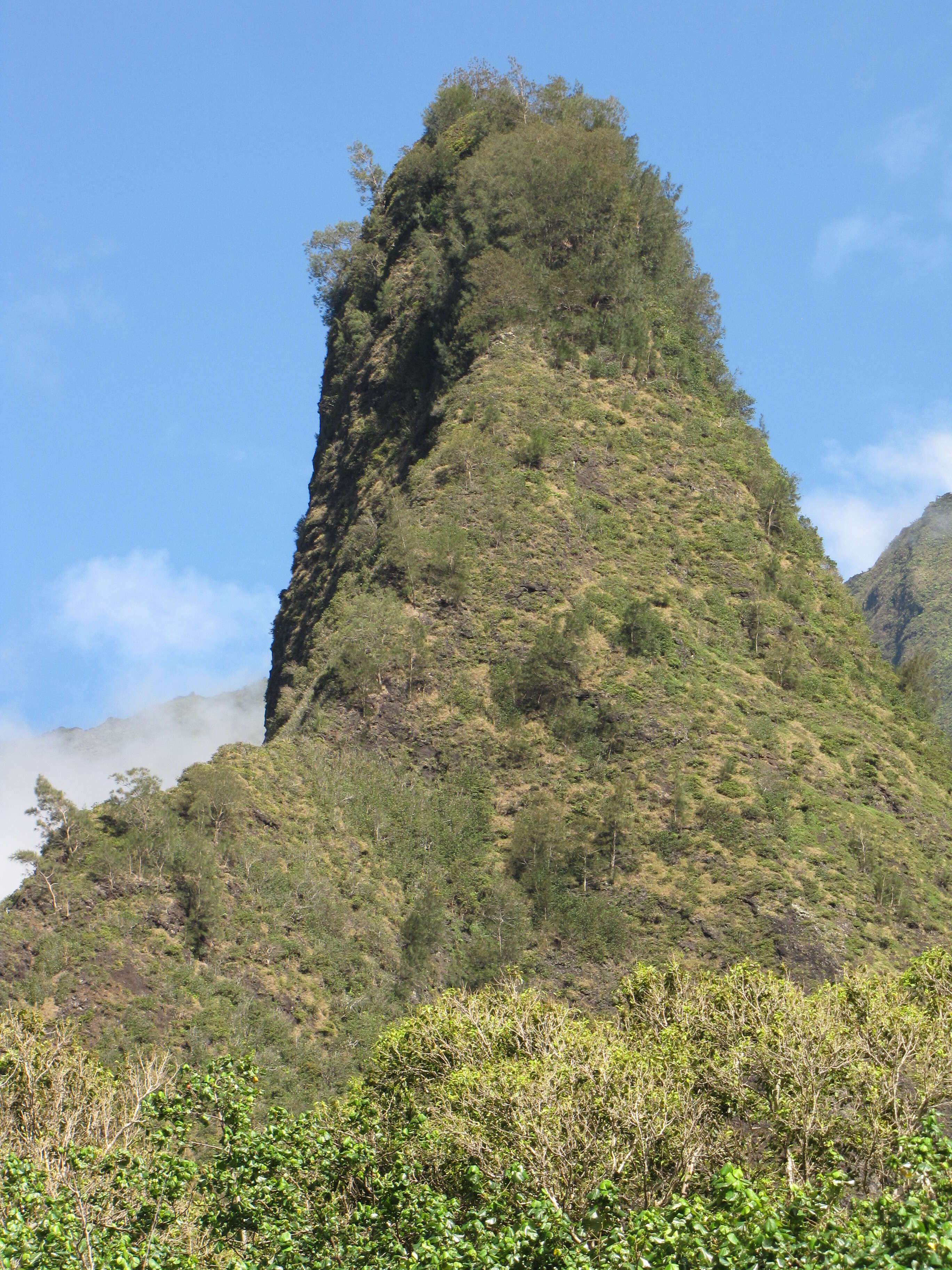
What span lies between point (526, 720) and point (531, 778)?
8.89ft

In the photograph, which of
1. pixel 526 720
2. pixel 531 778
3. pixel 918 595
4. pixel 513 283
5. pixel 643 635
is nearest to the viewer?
pixel 531 778

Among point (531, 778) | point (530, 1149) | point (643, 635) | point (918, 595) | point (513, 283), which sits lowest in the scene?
point (530, 1149)

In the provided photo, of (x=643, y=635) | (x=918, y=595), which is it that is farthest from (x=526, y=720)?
(x=918, y=595)

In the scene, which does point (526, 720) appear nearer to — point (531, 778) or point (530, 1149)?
point (531, 778)

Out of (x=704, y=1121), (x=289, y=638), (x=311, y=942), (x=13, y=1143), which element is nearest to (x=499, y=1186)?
(x=704, y=1121)

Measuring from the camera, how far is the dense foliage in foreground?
46.2 ft

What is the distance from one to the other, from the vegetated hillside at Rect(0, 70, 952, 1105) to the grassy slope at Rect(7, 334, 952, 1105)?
0.13 metres

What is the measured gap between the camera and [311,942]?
4075 cm

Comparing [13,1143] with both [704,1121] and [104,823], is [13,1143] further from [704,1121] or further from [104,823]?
[104,823]

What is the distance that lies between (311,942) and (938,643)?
3842 inches

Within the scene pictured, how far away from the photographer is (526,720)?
164 feet

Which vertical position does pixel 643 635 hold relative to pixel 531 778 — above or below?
above

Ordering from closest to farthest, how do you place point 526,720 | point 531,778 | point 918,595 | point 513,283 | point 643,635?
point 531,778 → point 526,720 → point 643,635 → point 513,283 → point 918,595

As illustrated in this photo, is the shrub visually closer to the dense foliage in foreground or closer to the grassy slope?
the grassy slope
